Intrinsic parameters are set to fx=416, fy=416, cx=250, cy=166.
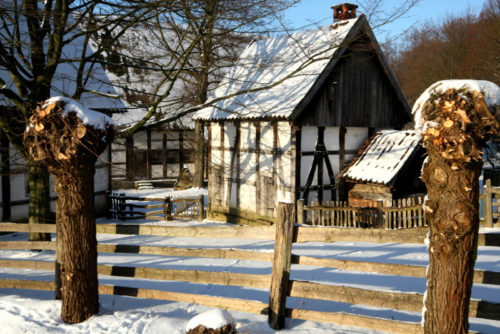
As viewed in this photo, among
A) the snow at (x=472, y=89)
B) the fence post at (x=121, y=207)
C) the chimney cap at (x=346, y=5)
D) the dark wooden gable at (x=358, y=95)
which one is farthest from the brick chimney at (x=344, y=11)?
the snow at (x=472, y=89)

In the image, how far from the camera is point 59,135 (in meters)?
4.58

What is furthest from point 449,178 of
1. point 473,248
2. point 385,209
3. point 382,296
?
point 385,209

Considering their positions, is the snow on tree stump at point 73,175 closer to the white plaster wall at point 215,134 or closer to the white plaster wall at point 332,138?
the white plaster wall at point 332,138

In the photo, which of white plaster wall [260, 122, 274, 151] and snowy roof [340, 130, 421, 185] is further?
white plaster wall [260, 122, 274, 151]

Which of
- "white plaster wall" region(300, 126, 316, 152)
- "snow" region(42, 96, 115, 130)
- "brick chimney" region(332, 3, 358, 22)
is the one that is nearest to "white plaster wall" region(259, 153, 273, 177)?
"white plaster wall" region(300, 126, 316, 152)

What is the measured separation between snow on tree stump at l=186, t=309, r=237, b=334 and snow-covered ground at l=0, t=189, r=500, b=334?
0.62 metres

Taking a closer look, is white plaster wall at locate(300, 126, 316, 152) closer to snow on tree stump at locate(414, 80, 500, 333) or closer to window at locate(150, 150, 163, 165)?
snow on tree stump at locate(414, 80, 500, 333)

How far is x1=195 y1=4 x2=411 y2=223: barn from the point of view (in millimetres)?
13578

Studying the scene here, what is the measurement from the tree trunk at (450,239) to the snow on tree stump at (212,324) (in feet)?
5.63

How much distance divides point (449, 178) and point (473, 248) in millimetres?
633

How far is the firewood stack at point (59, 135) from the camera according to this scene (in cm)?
455

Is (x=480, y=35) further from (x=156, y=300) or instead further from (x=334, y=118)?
(x=156, y=300)

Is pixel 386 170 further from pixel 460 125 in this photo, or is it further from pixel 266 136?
pixel 460 125

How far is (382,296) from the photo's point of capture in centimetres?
432
